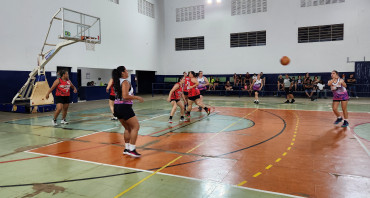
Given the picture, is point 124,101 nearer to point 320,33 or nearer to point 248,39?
point 248,39

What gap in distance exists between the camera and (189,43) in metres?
26.1

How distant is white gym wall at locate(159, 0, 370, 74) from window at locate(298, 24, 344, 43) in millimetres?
293

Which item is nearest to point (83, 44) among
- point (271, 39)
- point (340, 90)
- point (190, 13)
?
point (190, 13)

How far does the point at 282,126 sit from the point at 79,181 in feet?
23.2

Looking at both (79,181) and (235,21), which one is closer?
(79,181)

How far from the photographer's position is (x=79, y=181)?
4.42m

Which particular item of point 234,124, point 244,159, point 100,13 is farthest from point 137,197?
point 100,13

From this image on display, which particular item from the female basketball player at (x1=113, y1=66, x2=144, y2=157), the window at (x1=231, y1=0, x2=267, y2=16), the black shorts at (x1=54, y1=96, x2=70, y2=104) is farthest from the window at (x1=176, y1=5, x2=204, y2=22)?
the female basketball player at (x1=113, y1=66, x2=144, y2=157)

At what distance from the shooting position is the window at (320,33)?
2047 cm

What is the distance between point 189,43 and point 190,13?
2.89 meters

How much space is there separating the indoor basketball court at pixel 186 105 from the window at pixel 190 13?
0.36 feet

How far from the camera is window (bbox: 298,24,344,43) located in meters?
20.5

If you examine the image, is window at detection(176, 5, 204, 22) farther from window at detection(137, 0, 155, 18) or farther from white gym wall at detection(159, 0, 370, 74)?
window at detection(137, 0, 155, 18)

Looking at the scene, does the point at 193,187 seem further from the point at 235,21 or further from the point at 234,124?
the point at 235,21
